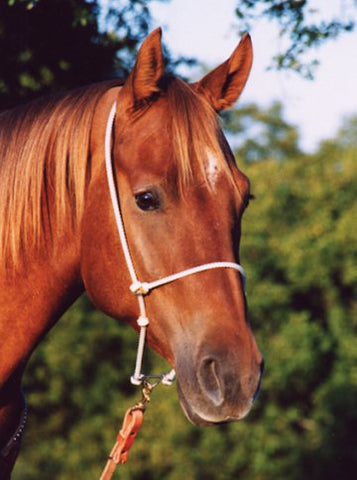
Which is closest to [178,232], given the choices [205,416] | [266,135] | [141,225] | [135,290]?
[141,225]

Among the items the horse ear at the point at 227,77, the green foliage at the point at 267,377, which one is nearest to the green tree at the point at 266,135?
the green foliage at the point at 267,377

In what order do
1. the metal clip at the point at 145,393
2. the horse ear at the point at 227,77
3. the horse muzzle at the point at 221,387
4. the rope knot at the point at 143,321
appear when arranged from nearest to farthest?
1. the horse muzzle at the point at 221,387
2. the rope knot at the point at 143,321
3. the metal clip at the point at 145,393
4. the horse ear at the point at 227,77

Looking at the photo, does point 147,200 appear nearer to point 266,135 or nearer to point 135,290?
point 135,290

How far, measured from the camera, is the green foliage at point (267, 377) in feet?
40.9

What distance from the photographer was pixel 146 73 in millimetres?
2910

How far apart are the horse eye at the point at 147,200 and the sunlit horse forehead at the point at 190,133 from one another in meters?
0.11

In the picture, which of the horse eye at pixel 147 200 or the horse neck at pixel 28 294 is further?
the horse neck at pixel 28 294

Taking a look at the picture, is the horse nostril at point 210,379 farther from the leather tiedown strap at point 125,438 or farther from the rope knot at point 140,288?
the leather tiedown strap at point 125,438

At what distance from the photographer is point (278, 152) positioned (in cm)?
3750

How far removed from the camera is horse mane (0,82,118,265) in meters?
3.02

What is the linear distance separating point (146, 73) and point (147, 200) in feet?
1.60

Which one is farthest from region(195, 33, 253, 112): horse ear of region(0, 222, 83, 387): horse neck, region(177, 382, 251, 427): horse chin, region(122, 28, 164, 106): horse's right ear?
region(177, 382, 251, 427): horse chin

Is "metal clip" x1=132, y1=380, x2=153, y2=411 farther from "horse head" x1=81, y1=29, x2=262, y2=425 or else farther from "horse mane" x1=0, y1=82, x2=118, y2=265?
"horse mane" x1=0, y1=82, x2=118, y2=265

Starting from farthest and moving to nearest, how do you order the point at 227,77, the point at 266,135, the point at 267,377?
the point at 266,135 → the point at 267,377 → the point at 227,77
